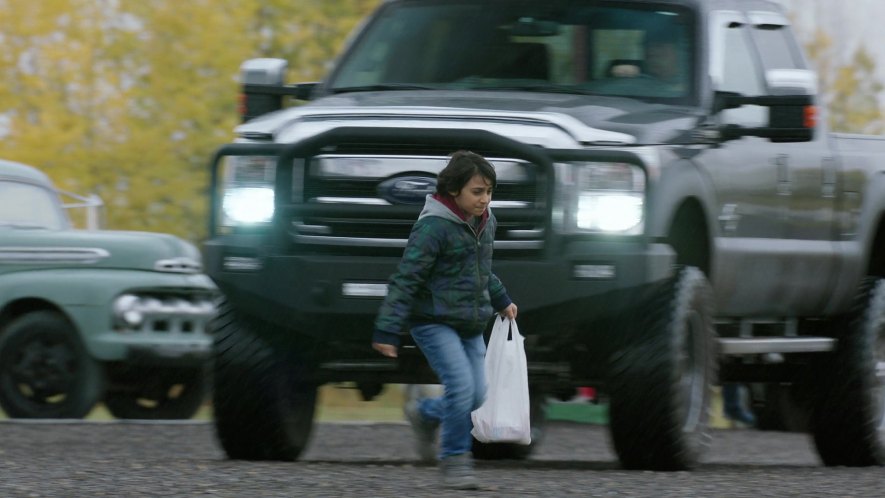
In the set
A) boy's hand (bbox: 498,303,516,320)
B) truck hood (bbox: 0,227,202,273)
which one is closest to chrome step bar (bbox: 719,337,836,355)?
boy's hand (bbox: 498,303,516,320)

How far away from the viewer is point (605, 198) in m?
8.56

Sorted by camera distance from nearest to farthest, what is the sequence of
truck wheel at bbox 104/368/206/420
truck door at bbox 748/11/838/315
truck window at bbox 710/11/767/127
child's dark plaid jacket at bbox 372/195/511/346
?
child's dark plaid jacket at bbox 372/195/511/346 < truck window at bbox 710/11/767/127 < truck door at bbox 748/11/838/315 < truck wheel at bbox 104/368/206/420

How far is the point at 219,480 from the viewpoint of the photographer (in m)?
8.14

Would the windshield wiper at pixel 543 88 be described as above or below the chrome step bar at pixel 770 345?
above

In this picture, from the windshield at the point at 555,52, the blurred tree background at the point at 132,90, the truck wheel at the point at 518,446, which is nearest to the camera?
the windshield at the point at 555,52

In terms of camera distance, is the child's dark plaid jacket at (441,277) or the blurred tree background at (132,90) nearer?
the child's dark plaid jacket at (441,277)

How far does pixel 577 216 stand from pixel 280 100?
2199 mm

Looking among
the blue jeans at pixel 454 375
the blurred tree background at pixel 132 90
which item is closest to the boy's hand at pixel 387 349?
the blue jeans at pixel 454 375

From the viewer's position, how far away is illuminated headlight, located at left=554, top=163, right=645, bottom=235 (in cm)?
855

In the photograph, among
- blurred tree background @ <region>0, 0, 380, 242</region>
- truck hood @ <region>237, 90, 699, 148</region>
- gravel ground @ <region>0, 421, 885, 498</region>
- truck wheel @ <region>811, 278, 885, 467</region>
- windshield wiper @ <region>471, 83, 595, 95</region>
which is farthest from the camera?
blurred tree background @ <region>0, 0, 380, 242</region>

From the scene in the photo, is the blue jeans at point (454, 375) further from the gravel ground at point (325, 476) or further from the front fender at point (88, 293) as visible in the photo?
the front fender at point (88, 293)

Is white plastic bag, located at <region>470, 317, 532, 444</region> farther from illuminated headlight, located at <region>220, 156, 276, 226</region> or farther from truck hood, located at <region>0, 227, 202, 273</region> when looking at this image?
truck hood, located at <region>0, 227, 202, 273</region>

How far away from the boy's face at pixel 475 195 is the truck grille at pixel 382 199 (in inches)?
25.7

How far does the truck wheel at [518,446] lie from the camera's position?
37.0 ft
